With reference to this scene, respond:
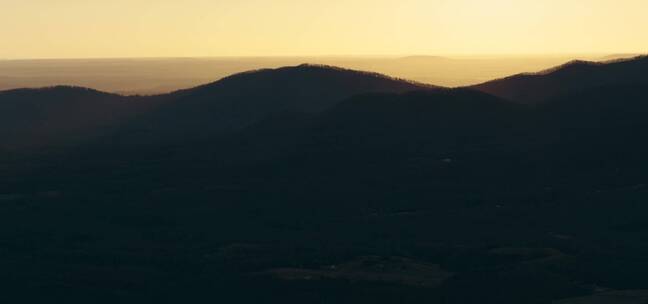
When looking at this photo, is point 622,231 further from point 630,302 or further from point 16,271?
point 16,271

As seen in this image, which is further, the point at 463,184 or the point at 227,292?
the point at 463,184

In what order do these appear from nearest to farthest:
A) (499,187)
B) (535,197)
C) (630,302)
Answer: (630,302)
(535,197)
(499,187)

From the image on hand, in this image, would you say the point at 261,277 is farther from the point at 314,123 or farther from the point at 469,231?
the point at 314,123

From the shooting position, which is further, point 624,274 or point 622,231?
point 622,231

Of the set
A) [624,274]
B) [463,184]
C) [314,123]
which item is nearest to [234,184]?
[463,184]

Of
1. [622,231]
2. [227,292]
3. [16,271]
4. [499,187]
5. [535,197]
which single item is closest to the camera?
[227,292]

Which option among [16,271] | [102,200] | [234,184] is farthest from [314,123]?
[16,271]
